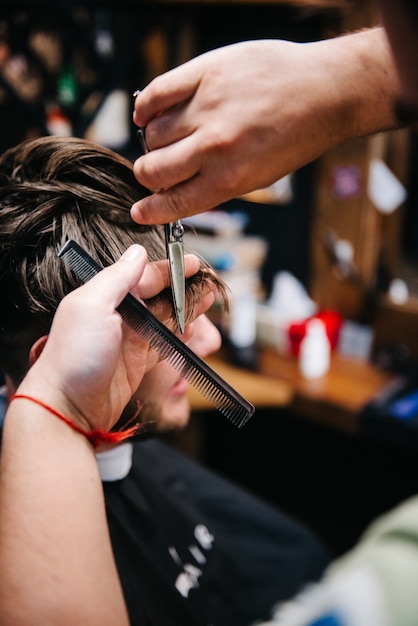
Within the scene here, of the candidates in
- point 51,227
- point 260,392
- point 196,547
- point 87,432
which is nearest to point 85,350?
point 87,432

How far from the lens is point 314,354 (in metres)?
2.74

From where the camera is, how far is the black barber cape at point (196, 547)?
56.7 inches

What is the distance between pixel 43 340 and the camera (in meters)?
1.18

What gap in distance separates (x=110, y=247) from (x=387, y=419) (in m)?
1.50

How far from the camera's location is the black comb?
105cm

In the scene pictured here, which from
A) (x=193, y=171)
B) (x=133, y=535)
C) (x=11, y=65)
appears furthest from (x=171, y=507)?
(x=11, y=65)

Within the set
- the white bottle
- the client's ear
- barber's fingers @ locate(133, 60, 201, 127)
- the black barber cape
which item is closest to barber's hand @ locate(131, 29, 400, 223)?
barber's fingers @ locate(133, 60, 201, 127)

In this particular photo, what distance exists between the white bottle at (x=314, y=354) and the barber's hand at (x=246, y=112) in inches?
70.3

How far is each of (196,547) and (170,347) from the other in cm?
82

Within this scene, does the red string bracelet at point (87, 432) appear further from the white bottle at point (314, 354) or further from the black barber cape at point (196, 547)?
the white bottle at point (314, 354)

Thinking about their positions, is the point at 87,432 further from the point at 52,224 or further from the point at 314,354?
the point at 314,354

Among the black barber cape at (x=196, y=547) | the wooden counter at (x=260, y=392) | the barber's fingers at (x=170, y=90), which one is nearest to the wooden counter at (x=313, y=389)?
the wooden counter at (x=260, y=392)

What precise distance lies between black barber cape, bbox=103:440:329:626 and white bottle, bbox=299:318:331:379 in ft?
2.90

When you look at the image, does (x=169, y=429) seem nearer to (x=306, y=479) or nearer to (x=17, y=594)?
(x=17, y=594)
